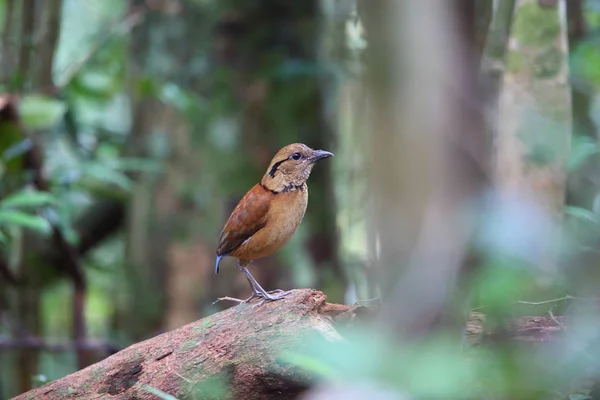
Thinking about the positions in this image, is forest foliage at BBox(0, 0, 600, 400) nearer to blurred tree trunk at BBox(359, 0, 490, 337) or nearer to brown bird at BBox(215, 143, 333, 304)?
blurred tree trunk at BBox(359, 0, 490, 337)

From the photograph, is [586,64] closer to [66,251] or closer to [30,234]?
[66,251]

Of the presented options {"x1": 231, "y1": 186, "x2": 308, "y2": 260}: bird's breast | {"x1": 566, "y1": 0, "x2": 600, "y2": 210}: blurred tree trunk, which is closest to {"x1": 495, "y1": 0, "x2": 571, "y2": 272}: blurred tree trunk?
{"x1": 566, "y1": 0, "x2": 600, "y2": 210}: blurred tree trunk

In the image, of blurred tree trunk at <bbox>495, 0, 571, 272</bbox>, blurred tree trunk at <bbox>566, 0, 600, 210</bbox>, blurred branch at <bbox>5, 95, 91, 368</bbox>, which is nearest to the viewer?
blurred tree trunk at <bbox>495, 0, 571, 272</bbox>

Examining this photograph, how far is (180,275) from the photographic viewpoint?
6215mm

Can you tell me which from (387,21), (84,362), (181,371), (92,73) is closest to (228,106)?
(92,73)

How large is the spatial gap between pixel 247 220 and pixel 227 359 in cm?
85

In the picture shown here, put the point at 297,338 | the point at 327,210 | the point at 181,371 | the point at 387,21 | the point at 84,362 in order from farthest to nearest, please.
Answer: the point at 327,210
the point at 84,362
the point at 181,371
the point at 297,338
the point at 387,21

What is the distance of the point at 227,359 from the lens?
2893mm

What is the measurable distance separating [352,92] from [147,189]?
2.05 meters

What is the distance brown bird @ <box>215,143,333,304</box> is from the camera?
11.6 feet

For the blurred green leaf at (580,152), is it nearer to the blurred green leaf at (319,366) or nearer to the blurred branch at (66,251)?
the blurred green leaf at (319,366)

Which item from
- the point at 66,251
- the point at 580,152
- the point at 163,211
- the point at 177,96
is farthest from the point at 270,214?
the point at 163,211

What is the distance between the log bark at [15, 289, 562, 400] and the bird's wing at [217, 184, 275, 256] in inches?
20.1

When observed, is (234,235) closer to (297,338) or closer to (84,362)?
(297,338)
